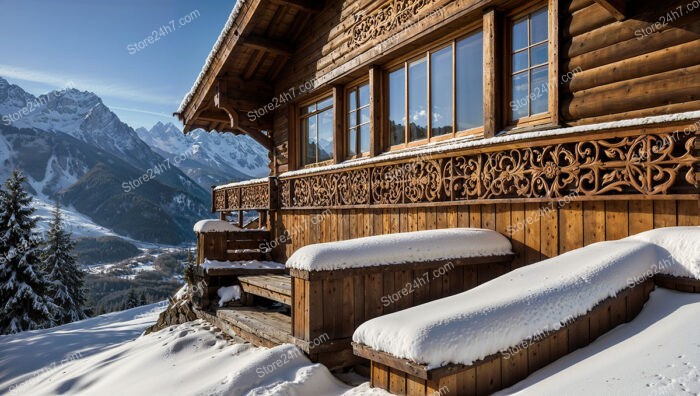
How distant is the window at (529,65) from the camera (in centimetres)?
488

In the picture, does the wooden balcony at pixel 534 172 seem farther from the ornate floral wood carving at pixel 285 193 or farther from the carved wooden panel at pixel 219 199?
the carved wooden panel at pixel 219 199

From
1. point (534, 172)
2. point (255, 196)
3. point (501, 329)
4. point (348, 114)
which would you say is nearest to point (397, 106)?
point (348, 114)

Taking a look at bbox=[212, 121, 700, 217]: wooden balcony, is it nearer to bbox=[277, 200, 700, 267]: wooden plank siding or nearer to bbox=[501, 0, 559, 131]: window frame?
bbox=[277, 200, 700, 267]: wooden plank siding

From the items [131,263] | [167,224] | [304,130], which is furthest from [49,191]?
[304,130]

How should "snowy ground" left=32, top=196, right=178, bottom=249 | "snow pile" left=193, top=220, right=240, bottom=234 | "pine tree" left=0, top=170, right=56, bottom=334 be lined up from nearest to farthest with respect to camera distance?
"snow pile" left=193, top=220, right=240, bottom=234 → "pine tree" left=0, top=170, right=56, bottom=334 → "snowy ground" left=32, top=196, right=178, bottom=249

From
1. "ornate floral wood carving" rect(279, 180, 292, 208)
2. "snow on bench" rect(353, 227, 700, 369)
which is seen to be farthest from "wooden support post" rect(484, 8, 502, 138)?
"ornate floral wood carving" rect(279, 180, 292, 208)

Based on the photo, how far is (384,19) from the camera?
711cm

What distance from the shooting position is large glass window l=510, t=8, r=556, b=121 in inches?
192

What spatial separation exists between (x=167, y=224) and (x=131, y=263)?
5119 centimetres

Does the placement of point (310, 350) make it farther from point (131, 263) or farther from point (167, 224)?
point (167, 224)

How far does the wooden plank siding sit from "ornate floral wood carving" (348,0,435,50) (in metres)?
3.10

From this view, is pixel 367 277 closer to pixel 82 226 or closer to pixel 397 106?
pixel 397 106

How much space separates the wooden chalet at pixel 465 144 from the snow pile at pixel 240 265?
0.47 ft

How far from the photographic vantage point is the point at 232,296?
6641 millimetres
